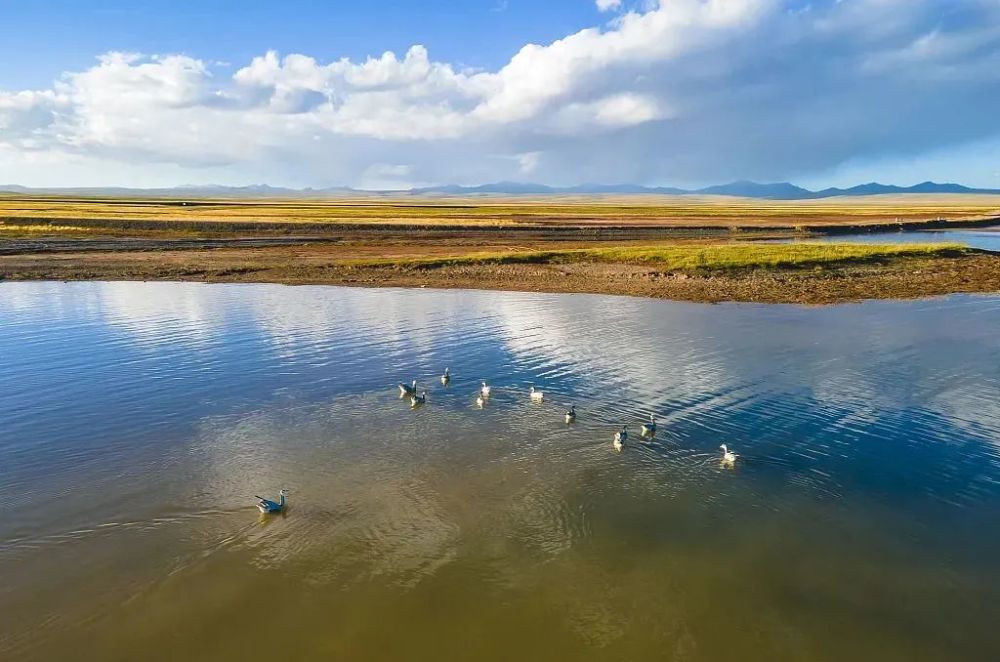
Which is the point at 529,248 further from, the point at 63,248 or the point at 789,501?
the point at 789,501

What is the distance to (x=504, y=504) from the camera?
13.3 meters

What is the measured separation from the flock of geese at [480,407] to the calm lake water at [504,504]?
0.99 ft

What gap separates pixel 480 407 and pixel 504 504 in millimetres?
5995

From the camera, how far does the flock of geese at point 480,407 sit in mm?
12938

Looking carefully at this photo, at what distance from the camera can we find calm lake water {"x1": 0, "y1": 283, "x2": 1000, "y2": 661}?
9648 millimetres

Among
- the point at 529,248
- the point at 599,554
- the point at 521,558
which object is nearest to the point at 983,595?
the point at 599,554

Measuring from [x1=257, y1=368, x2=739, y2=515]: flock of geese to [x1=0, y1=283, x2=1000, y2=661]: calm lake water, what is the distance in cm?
30

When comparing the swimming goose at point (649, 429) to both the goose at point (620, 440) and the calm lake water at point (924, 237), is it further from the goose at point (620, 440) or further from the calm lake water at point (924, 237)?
the calm lake water at point (924, 237)

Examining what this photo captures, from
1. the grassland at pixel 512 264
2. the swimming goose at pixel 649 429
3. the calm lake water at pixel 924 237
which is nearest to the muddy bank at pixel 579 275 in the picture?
the grassland at pixel 512 264

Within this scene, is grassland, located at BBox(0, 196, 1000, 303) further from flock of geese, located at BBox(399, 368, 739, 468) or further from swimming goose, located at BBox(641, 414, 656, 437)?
swimming goose, located at BBox(641, 414, 656, 437)

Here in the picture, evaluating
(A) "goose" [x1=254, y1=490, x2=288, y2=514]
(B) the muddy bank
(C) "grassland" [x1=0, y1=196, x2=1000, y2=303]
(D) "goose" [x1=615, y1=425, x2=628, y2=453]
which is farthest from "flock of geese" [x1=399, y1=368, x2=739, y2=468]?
(C) "grassland" [x1=0, y1=196, x2=1000, y2=303]

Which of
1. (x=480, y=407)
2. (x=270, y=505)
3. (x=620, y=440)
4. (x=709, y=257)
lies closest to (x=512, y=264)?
(x=709, y=257)

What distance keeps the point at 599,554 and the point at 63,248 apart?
6681 centimetres

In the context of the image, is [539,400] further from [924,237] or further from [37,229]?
[924,237]
